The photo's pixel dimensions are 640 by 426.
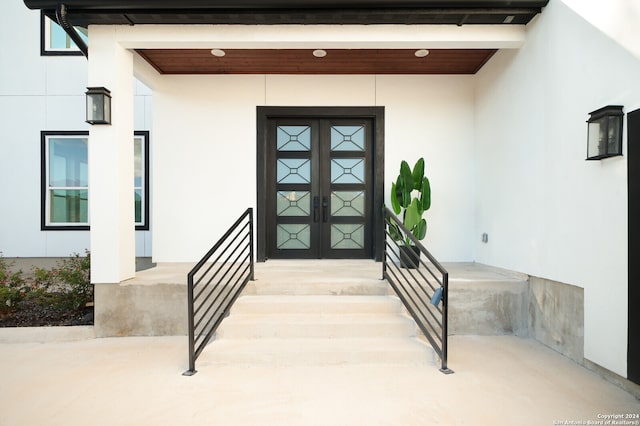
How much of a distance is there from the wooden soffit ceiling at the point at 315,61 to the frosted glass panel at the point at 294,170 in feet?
4.32

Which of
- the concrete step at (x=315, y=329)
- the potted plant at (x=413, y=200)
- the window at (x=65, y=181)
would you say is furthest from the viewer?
the window at (x=65, y=181)

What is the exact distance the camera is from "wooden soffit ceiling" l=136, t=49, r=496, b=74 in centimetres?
456

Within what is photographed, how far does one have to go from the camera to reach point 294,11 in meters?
3.60

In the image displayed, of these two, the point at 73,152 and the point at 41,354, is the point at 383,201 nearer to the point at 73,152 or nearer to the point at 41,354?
the point at 41,354

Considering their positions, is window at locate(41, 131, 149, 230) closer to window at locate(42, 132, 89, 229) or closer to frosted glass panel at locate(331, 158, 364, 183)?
window at locate(42, 132, 89, 229)

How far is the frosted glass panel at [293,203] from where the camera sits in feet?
18.3

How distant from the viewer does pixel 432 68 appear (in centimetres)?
512

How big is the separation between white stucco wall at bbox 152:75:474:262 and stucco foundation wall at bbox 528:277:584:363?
166 cm

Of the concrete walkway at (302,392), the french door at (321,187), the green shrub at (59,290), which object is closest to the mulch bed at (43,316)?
the green shrub at (59,290)

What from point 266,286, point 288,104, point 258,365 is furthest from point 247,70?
point 258,365

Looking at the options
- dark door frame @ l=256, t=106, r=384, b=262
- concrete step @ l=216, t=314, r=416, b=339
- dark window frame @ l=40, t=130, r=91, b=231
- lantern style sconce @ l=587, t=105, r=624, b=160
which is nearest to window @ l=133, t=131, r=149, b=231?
dark window frame @ l=40, t=130, r=91, b=231

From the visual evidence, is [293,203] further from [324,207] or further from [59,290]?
[59,290]

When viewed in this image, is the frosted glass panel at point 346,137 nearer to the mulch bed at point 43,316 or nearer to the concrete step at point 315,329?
the concrete step at point 315,329

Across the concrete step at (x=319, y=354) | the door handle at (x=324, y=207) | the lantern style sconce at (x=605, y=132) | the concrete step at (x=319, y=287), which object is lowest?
the concrete step at (x=319, y=354)
